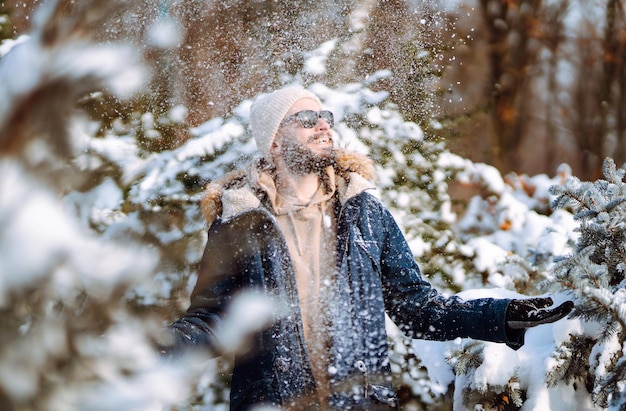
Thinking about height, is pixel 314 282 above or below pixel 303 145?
below

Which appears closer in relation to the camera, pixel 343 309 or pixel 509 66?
pixel 343 309

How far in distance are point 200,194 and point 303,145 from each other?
57.3 inches

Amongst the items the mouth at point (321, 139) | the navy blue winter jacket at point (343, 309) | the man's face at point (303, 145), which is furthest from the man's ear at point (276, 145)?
the navy blue winter jacket at point (343, 309)

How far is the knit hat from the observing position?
98.2 inches

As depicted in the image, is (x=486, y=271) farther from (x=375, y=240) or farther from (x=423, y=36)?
(x=375, y=240)

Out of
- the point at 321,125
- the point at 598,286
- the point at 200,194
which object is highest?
the point at 321,125

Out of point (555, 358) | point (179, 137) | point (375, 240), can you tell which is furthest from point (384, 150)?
point (555, 358)

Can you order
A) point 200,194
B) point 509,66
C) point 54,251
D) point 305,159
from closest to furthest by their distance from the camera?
1. point 54,251
2. point 305,159
3. point 200,194
4. point 509,66

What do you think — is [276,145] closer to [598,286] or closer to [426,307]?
[426,307]

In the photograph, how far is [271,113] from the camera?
2.52 metres

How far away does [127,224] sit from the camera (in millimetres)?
993

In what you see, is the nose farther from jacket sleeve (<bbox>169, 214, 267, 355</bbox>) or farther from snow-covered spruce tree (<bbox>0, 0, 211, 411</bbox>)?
snow-covered spruce tree (<bbox>0, 0, 211, 411</bbox>)

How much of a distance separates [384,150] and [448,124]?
540 millimetres

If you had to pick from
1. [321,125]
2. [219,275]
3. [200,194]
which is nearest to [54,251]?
[219,275]
